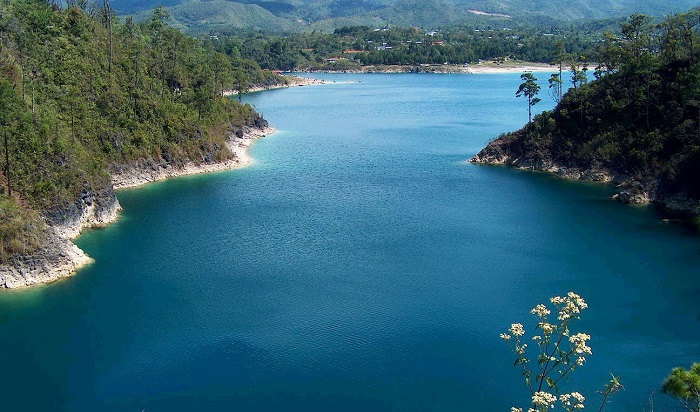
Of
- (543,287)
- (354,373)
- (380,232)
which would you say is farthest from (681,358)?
(380,232)

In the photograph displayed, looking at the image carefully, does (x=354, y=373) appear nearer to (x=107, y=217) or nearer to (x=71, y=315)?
(x=71, y=315)

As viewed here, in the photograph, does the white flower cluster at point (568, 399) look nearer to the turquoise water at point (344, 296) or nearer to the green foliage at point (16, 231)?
the turquoise water at point (344, 296)

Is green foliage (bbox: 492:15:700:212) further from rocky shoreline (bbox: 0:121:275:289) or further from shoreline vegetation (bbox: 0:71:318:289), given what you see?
rocky shoreline (bbox: 0:121:275:289)

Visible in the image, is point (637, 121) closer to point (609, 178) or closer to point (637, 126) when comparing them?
point (637, 126)

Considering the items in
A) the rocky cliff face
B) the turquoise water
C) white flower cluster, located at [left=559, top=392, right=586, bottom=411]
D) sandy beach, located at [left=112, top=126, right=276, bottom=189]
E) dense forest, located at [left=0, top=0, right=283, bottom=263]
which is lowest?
the turquoise water

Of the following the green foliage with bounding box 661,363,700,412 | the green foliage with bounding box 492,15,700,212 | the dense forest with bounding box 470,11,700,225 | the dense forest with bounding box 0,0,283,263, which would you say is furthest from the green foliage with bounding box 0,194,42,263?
the green foliage with bounding box 492,15,700,212
